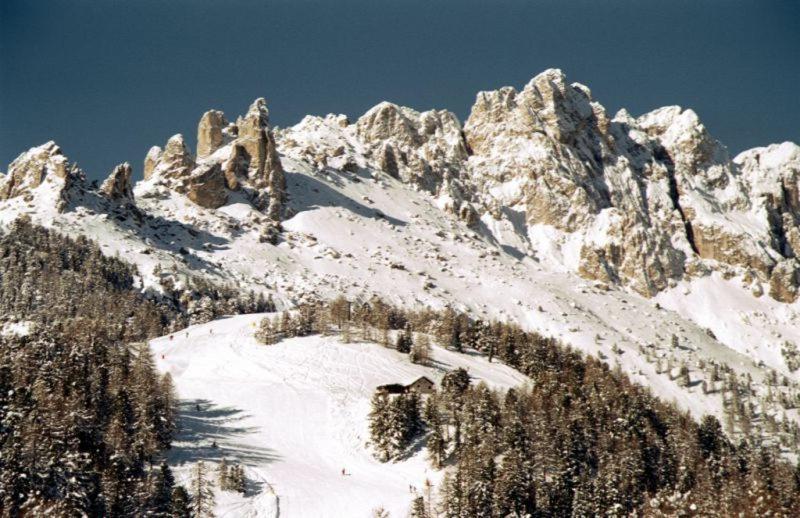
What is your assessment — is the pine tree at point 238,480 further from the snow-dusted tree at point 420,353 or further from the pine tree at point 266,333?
the pine tree at point 266,333

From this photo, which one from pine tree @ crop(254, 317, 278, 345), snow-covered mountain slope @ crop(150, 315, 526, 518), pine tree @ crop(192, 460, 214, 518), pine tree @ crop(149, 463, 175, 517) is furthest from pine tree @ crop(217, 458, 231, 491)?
pine tree @ crop(254, 317, 278, 345)

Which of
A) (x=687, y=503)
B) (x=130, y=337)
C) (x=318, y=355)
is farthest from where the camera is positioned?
(x=130, y=337)

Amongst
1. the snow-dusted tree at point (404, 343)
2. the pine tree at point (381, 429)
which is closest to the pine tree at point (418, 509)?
the pine tree at point (381, 429)

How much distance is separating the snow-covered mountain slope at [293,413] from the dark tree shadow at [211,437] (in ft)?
0.45

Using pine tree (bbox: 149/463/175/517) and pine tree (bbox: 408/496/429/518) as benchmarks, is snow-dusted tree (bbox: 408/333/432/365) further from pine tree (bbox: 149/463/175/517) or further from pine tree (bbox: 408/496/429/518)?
pine tree (bbox: 149/463/175/517)

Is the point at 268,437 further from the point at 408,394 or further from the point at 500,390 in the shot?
the point at 500,390

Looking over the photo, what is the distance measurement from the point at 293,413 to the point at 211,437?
16.8 m

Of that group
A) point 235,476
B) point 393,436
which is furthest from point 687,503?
point 235,476

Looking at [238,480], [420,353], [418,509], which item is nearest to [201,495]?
[238,480]

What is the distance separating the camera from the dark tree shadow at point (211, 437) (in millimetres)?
81938

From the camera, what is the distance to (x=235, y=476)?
7512cm

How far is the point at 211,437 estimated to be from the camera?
9012cm

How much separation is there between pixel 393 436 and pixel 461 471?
664 inches

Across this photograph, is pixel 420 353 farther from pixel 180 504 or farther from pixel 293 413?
pixel 180 504
